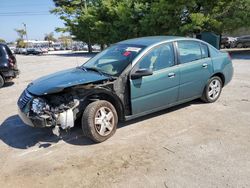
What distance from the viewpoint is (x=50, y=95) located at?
158 inches

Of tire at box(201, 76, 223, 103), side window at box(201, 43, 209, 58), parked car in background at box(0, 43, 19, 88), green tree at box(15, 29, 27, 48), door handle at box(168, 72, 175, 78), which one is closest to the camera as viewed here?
door handle at box(168, 72, 175, 78)

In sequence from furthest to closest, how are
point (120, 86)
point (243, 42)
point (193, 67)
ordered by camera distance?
1. point (243, 42)
2. point (193, 67)
3. point (120, 86)

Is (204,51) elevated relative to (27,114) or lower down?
elevated

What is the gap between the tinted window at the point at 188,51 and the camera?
5.09 m

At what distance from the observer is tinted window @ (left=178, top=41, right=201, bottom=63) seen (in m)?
5.09

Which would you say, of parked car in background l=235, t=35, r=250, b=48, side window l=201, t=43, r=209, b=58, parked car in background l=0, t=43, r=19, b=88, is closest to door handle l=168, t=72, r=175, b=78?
side window l=201, t=43, r=209, b=58

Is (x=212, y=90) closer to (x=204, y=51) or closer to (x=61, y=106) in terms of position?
(x=204, y=51)

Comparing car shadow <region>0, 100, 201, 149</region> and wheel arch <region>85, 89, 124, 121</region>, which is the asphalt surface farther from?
wheel arch <region>85, 89, 124, 121</region>

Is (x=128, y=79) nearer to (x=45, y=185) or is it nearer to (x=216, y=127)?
(x=216, y=127)

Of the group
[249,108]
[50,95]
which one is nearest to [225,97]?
[249,108]

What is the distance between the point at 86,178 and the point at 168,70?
2.52m

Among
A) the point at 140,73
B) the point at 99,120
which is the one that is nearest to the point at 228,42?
the point at 140,73

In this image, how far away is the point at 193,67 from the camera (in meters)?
5.20

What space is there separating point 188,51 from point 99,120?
2.41m
